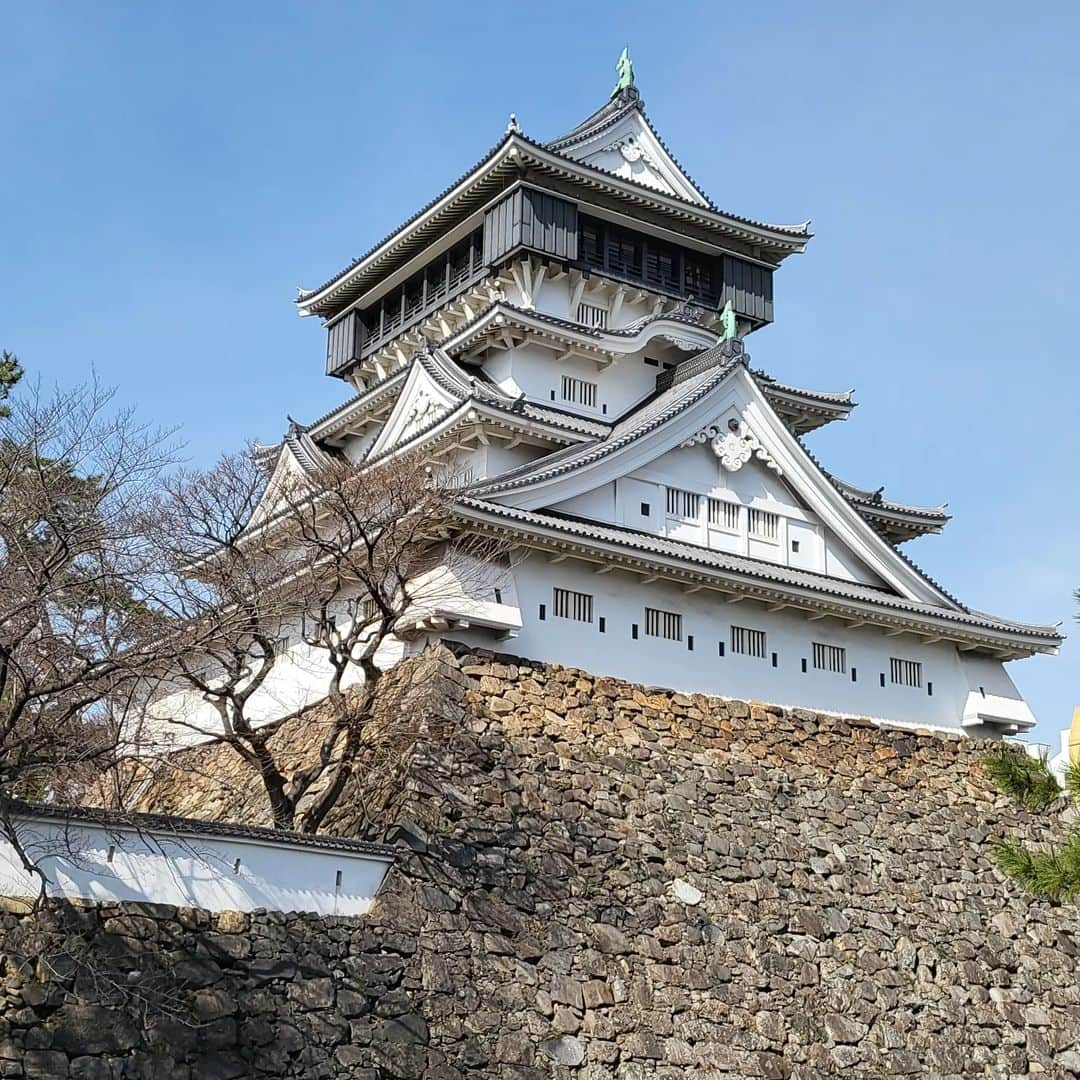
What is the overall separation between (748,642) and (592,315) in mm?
6595

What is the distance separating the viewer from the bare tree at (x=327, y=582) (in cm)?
1321

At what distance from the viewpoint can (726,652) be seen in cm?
1666

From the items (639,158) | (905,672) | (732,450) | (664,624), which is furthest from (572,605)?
(639,158)

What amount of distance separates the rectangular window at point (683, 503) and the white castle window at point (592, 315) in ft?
14.5

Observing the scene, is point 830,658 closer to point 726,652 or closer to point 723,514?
point 726,652

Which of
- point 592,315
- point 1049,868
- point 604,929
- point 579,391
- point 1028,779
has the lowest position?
point 1049,868

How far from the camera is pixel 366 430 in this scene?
856 inches

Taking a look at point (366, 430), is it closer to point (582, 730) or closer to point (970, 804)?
point (582, 730)

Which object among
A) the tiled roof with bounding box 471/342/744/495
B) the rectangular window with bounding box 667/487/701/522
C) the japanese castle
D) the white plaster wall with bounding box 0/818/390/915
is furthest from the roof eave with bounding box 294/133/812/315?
the white plaster wall with bounding box 0/818/390/915

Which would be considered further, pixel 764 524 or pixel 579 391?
A: pixel 579 391

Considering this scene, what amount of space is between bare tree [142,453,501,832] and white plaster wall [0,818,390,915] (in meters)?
1.03

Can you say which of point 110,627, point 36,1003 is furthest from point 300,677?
point 36,1003

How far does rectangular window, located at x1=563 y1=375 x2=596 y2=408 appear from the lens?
66.0 ft

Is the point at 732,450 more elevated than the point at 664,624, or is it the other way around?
the point at 732,450
